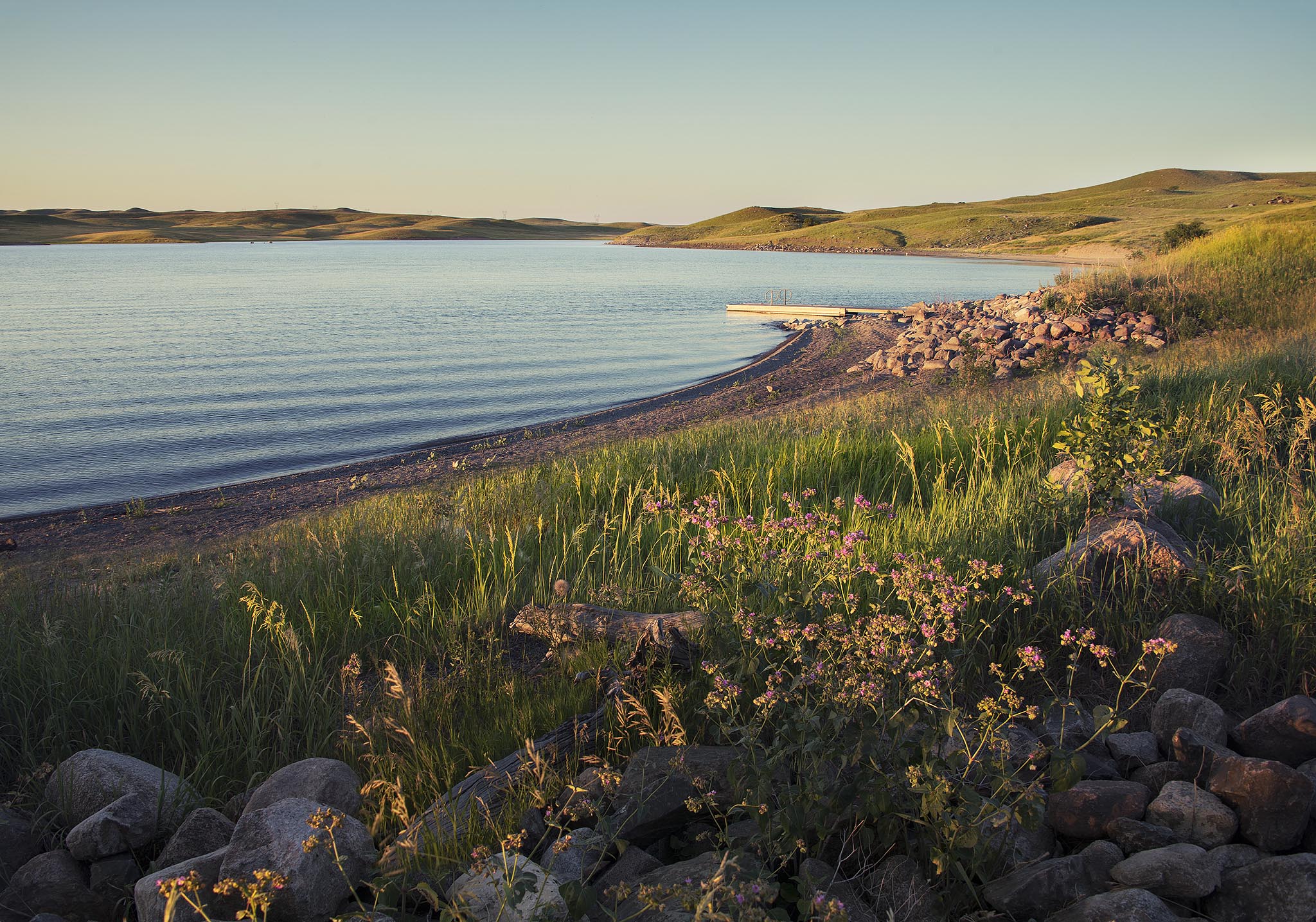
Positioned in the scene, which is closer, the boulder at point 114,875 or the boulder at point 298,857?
the boulder at point 298,857

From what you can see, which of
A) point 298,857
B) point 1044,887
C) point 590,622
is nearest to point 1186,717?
point 1044,887

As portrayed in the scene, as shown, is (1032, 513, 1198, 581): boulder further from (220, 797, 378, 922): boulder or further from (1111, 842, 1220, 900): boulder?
(220, 797, 378, 922): boulder

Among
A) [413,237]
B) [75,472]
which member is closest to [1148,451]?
[75,472]

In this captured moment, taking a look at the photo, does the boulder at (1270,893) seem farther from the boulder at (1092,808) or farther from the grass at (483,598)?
the grass at (483,598)

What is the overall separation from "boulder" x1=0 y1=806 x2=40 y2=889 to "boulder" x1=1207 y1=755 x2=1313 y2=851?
13.0 ft

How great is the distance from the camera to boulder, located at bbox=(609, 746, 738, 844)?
2619 mm

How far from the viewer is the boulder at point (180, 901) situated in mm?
2219

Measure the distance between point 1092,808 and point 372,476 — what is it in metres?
13.7

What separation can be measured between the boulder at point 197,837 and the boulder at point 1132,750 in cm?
314

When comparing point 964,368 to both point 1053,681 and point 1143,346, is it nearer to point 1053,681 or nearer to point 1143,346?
point 1143,346

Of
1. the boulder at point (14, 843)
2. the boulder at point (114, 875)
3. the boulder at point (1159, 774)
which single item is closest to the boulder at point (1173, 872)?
the boulder at point (1159, 774)

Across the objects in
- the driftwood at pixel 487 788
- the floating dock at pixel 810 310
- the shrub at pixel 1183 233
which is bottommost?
the driftwood at pixel 487 788

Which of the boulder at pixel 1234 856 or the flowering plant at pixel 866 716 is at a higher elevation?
the flowering plant at pixel 866 716

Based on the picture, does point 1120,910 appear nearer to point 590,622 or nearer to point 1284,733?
point 1284,733
